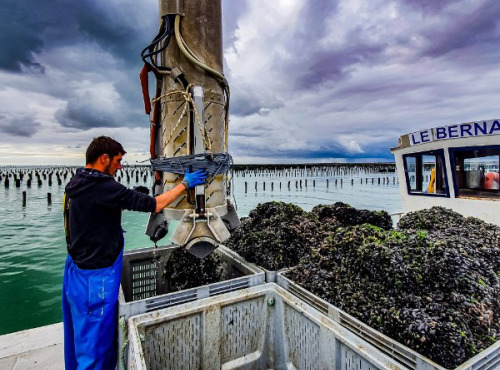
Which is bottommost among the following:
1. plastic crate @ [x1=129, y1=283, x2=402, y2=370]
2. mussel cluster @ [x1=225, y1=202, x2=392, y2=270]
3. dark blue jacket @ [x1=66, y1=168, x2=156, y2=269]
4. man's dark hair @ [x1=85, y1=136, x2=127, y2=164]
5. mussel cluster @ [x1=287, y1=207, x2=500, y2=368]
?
plastic crate @ [x1=129, y1=283, x2=402, y2=370]

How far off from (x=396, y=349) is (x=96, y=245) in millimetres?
2264

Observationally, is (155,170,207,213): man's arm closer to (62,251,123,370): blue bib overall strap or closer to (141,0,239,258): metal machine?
(141,0,239,258): metal machine

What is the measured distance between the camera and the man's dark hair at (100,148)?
93.0 inches

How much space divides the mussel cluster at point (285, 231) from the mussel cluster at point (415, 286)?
399 millimetres

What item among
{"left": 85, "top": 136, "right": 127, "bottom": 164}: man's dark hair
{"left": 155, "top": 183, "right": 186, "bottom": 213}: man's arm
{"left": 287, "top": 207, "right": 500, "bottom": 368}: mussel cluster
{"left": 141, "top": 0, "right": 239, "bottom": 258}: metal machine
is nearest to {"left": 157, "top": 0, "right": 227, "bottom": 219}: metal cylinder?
{"left": 141, "top": 0, "right": 239, "bottom": 258}: metal machine

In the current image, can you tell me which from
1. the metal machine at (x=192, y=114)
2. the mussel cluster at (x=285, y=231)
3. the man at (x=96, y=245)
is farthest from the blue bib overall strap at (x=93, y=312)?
the mussel cluster at (x=285, y=231)

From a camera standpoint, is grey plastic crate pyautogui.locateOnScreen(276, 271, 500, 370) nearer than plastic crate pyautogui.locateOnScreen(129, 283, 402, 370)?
Yes

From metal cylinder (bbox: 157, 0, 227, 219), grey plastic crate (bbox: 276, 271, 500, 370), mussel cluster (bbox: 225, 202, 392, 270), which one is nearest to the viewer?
grey plastic crate (bbox: 276, 271, 500, 370)

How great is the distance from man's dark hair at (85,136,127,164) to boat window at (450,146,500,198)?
21.6ft

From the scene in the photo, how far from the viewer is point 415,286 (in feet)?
8.05

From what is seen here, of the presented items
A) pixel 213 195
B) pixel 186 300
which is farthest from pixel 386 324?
pixel 213 195

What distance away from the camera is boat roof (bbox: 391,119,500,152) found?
5.62m

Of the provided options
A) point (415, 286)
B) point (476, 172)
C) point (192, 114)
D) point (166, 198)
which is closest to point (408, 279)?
point (415, 286)

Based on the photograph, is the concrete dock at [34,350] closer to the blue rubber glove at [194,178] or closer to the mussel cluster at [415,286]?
the blue rubber glove at [194,178]
